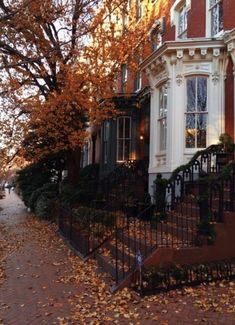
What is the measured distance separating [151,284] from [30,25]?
12964 millimetres

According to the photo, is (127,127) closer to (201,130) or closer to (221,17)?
(221,17)

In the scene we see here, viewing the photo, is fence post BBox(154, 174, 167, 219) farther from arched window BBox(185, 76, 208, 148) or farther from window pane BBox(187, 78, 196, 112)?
window pane BBox(187, 78, 196, 112)

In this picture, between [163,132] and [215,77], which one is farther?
[163,132]

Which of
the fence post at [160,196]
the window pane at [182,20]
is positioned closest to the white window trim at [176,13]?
the window pane at [182,20]

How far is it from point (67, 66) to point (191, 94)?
248 inches

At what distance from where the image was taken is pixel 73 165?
2106 centimetres

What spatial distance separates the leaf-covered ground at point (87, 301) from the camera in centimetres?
673

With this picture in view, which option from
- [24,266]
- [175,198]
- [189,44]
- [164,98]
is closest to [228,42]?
[189,44]

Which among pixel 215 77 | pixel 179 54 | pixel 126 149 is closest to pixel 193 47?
pixel 179 54

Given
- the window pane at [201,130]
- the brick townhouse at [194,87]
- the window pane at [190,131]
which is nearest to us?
the brick townhouse at [194,87]

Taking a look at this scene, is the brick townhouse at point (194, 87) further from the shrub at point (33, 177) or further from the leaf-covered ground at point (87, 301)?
the shrub at point (33, 177)

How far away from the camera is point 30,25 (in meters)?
17.3

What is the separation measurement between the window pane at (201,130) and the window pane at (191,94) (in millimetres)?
389

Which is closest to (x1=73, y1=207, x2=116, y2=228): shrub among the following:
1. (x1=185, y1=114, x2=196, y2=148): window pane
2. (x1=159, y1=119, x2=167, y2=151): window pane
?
(x1=159, y1=119, x2=167, y2=151): window pane
